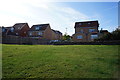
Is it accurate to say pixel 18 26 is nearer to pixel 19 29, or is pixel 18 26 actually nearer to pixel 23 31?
pixel 19 29

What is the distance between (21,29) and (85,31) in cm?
2520

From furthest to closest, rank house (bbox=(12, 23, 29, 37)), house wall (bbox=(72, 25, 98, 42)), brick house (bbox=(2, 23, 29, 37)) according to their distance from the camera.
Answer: house (bbox=(12, 23, 29, 37))
brick house (bbox=(2, 23, 29, 37))
house wall (bbox=(72, 25, 98, 42))

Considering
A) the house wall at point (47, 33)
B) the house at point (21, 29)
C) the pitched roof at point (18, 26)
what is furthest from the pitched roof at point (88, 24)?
the pitched roof at point (18, 26)

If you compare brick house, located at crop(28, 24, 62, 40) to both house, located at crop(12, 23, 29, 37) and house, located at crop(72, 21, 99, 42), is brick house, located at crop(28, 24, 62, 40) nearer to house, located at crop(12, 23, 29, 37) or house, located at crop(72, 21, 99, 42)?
house, located at crop(12, 23, 29, 37)

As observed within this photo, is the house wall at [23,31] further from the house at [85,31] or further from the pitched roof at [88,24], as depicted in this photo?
the pitched roof at [88,24]

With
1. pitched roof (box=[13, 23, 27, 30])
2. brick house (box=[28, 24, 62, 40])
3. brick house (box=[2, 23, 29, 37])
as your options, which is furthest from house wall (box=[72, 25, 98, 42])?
pitched roof (box=[13, 23, 27, 30])

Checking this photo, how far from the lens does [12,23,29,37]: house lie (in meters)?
40.8

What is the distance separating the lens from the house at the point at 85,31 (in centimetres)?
3647

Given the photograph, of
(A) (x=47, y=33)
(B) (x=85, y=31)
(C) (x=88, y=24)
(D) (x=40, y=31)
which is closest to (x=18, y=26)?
(D) (x=40, y=31)

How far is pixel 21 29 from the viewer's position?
135 ft

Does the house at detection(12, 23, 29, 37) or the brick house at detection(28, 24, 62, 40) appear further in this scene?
the house at detection(12, 23, 29, 37)

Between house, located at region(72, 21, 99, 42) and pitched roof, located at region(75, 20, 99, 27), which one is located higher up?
pitched roof, located at region(75, 20, 99, 27)

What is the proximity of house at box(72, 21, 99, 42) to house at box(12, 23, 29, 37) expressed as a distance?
20.1 meters

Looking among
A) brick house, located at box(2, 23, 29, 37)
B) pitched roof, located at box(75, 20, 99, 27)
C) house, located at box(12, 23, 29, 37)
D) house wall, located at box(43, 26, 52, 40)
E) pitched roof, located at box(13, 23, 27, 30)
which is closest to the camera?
pitched roof, located at box(75, 20, 99, 27)
